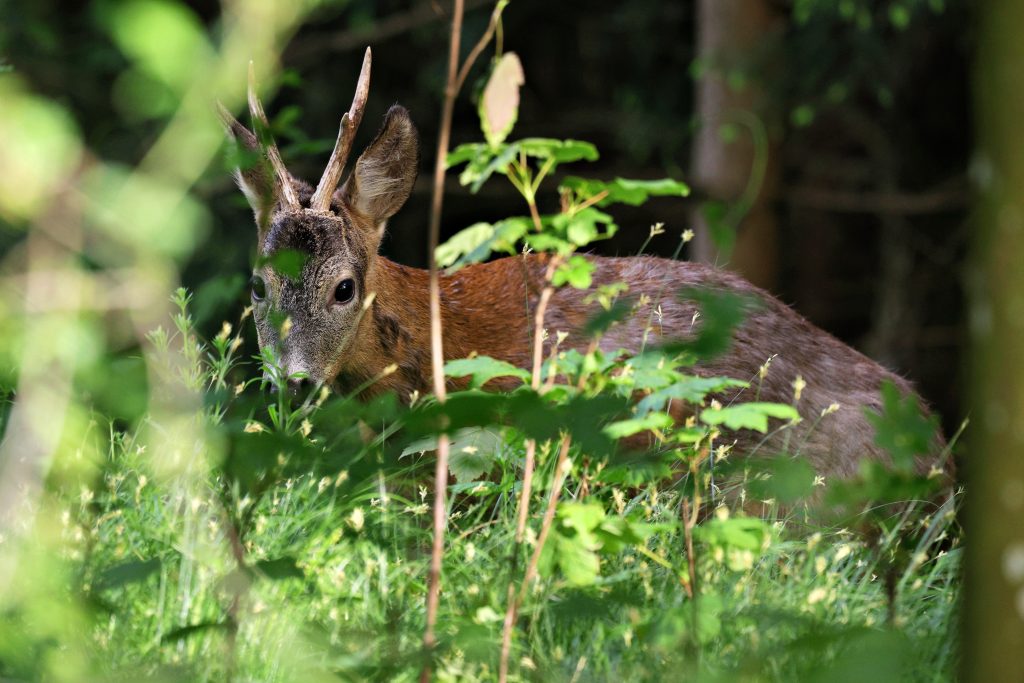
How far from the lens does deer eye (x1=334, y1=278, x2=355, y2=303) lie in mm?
5621

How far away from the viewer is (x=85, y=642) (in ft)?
9.37

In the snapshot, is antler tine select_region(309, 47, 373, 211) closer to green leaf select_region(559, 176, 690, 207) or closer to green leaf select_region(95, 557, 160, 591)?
green leaf select_region(559, 176, 690, 207)

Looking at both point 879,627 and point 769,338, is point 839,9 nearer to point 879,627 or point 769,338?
point 769,338

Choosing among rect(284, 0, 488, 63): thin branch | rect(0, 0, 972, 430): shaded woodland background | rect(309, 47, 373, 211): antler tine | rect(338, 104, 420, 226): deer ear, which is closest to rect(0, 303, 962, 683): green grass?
rect(309, 47, 373, 211): antler tine

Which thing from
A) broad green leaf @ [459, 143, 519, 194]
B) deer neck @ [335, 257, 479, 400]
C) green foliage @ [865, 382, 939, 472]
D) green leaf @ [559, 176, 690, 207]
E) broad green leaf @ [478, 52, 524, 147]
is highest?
broad green leaf @ [478, 52, 524, 147]

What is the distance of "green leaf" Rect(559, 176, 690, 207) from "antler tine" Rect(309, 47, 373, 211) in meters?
1.61

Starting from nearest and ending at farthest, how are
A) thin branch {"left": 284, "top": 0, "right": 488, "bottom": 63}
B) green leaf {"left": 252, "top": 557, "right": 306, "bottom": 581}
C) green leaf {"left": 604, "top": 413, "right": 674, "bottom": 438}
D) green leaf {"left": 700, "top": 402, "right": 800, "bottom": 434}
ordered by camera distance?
green leaf {"left": 252, "top": 557, "right": 306, "bottom": 581}
green leaf {"left": 604, "top": 413, "right": 674, "bottom": 438}
green leaf {"left": 700, "top": 402, "right": 800, "bottom": 434}
thin branch {"left": 284, "top": 0, "right": 488, "bottom": 63}

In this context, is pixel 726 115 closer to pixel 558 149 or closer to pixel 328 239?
pixel 328 239

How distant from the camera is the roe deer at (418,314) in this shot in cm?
550

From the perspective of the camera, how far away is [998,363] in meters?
2.14

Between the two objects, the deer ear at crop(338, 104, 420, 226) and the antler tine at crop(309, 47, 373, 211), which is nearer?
the antler tine at crop(309, 47, 373, 211)

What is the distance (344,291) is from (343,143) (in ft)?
2.35

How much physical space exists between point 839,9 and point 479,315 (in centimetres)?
329

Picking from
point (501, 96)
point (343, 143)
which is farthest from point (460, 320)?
point (501, 96)
